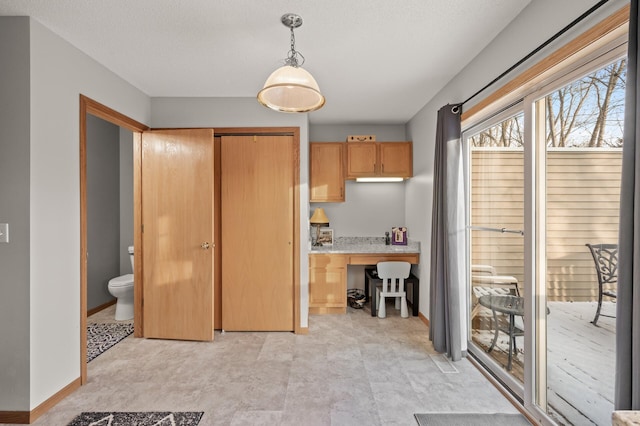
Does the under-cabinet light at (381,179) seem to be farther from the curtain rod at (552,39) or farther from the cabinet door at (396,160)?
the curtain rod at (552,39)

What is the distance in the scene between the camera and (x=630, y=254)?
4.01ft

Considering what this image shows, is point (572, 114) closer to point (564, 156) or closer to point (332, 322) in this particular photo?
point (564, 156)

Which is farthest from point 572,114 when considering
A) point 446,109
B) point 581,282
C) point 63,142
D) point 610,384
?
point 63,142

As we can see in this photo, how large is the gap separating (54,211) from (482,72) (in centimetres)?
328

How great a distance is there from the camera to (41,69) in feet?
6.90

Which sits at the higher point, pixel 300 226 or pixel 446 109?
pixel 446 109

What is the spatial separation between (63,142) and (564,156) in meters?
3.28

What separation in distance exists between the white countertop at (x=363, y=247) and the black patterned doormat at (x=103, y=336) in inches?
87.9

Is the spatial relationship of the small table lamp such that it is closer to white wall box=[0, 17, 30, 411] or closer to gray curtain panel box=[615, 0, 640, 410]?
white wall box=[0, 17, 30, 411]

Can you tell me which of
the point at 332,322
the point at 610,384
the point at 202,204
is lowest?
the point at 332,322

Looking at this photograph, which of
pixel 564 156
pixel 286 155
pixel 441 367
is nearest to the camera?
pixel 564 156

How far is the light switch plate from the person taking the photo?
6.57ft

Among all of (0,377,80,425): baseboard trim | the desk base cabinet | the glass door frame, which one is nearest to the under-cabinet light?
the desk base cabinet

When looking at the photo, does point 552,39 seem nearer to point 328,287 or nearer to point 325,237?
point 328,287
